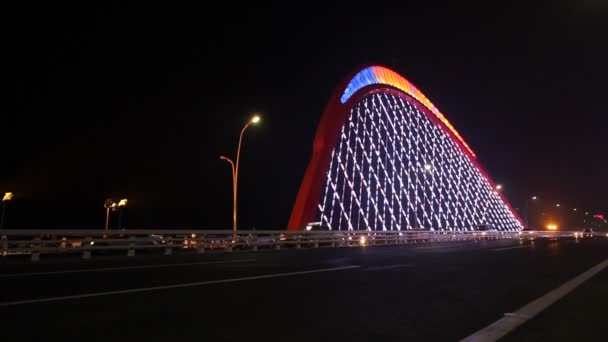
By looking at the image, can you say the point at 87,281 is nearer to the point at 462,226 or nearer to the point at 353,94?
the point at 353,94

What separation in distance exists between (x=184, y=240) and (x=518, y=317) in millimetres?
14006

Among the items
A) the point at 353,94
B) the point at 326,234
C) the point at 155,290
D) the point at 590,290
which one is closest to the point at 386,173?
the point at 353,94

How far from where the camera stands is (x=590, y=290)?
7746mm

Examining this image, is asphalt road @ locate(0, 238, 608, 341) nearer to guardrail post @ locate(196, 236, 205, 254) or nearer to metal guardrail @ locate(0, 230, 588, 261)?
metal guardrail @ locate(0, 230, 588, 261)

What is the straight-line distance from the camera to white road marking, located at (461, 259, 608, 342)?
4207mm

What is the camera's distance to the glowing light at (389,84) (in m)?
34.2

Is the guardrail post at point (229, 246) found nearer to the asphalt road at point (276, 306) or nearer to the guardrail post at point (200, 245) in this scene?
the guardrail post at point (200, 245)

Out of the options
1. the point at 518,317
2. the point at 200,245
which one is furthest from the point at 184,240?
the point at 518,317

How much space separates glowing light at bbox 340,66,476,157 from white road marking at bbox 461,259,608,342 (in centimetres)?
2582

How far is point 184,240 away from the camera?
17250mm

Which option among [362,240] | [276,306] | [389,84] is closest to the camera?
[276,306]

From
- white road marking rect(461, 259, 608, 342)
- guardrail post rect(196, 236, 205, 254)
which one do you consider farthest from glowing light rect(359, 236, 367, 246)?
white road marking rect(461, 259, 608, 342)

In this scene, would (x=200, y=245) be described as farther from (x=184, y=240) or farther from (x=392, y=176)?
(x=392, y=176)

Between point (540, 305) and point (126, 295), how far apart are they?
5.36 m
